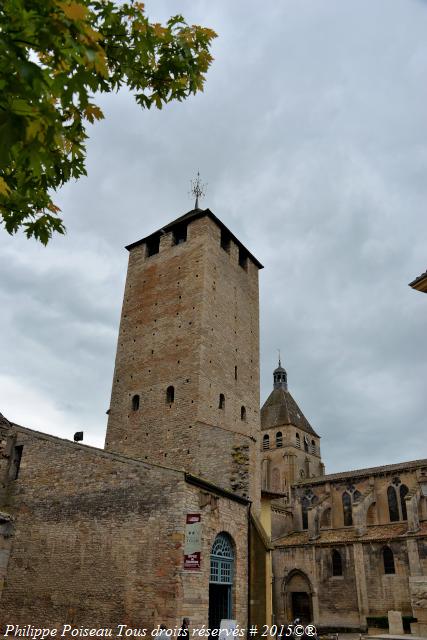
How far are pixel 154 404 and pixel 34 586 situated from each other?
8346mm

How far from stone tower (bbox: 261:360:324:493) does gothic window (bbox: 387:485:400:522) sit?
45.9ft

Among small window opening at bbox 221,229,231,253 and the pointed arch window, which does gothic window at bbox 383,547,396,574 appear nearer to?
the pointed arch window

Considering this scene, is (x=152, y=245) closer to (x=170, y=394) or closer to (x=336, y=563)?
(x=170, y=394)

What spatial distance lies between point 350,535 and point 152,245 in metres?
24.0

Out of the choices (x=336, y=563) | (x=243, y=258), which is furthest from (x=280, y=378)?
(x=243, y=258)

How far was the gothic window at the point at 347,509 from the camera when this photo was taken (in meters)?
37.3

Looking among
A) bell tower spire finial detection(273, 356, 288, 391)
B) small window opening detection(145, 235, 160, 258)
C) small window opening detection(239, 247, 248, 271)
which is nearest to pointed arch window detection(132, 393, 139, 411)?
small window opening detection(145, 235, 160, 258)

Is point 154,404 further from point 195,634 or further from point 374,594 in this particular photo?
point 374,594

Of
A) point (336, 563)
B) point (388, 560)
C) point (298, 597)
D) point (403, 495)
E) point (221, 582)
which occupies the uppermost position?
point (403, 495)

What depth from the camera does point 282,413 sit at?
5512 cm

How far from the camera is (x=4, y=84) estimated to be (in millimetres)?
3107

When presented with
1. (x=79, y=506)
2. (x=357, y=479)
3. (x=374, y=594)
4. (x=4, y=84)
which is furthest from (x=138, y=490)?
(x=357, y=479)

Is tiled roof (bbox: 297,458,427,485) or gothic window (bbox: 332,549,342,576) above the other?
tiled roof (bbox: 297,458,427,485)

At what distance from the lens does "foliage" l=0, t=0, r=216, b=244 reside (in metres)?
3.11
